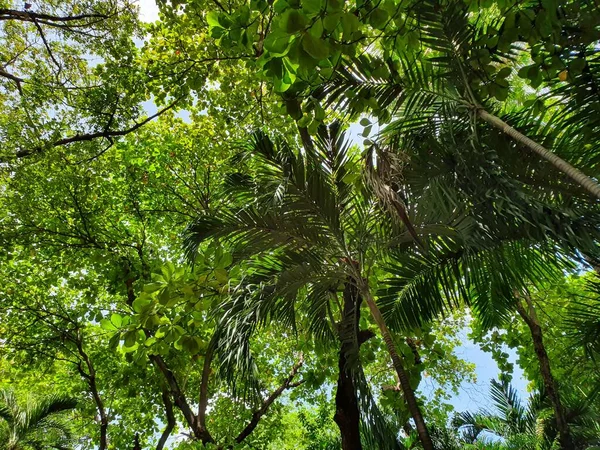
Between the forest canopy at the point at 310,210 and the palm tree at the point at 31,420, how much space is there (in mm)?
62

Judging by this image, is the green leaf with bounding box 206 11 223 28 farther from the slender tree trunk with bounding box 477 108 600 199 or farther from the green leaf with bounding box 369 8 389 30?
the slender tree trunk with bounding box 477 108 600 199

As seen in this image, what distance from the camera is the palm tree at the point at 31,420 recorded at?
8219 mm

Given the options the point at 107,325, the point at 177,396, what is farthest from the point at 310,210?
the point at 177,396

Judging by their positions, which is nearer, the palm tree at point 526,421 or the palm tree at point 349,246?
the palm tree at point 349,246

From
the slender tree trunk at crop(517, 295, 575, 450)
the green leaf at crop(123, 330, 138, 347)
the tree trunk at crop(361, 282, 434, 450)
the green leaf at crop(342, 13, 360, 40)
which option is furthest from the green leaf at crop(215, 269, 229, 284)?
the slender tree trunk at crop(517, 295, 575, 450)

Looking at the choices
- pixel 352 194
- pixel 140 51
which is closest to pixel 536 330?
pixel 352 194

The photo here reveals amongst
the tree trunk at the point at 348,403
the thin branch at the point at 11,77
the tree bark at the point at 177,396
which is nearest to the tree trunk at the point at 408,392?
the tree trunk at the point at 348,403

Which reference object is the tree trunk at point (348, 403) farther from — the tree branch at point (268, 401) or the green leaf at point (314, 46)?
the green leaf at point (314, 46)

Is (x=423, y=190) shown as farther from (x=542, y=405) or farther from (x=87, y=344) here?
(x=87, y=344)

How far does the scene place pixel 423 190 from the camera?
9.87ft

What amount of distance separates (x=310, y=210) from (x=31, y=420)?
8634mm

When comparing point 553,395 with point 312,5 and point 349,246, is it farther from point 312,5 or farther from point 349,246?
point 312,5

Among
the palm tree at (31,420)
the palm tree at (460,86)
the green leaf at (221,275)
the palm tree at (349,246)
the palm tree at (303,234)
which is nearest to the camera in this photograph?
the green leaf at (221,275)

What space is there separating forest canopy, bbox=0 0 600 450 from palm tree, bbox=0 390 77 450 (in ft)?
0.20
